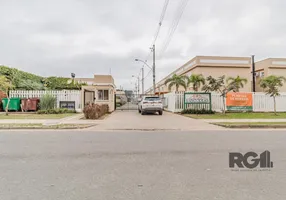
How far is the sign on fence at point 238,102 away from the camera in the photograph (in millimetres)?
23219

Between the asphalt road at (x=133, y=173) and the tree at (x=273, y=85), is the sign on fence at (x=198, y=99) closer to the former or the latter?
the tree at (x=273, y=85)

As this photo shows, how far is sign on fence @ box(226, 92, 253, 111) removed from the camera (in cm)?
2322

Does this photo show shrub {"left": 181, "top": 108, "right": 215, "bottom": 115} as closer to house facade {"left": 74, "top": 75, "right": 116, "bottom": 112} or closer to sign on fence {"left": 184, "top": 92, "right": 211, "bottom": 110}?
sign on fence {"left": 184, "top": 92, "right": 211, "bottom": 110}

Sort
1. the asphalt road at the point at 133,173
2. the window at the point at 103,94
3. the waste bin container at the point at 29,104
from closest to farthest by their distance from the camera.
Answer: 1. the asphalt road at the point at 133,173
2. the waste bin container at the point at 29,104
3. the window at the point at 103,94

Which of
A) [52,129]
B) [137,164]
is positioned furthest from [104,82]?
[137,164]

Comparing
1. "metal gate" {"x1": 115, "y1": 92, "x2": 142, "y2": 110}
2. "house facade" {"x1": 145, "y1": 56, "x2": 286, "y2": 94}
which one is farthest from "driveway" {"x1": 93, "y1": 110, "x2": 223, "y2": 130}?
"house facade" {"x1": 145, "y1": 56, "x2": 286, "y2": 94}

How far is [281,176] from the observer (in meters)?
4.62

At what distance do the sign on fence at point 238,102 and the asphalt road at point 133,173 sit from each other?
1641 cm

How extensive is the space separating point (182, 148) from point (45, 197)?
4465 mm

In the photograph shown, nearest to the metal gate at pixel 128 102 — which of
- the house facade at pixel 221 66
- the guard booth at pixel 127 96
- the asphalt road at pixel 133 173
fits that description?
the guard booth at pixel 127 96

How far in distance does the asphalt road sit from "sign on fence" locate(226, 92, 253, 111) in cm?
1641

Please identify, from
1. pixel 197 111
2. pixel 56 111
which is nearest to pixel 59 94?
pixel 56 111

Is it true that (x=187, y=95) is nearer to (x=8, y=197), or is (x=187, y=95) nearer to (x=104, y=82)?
(x=104, y=82)

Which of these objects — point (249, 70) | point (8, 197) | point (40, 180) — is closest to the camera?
point (8, 197)
